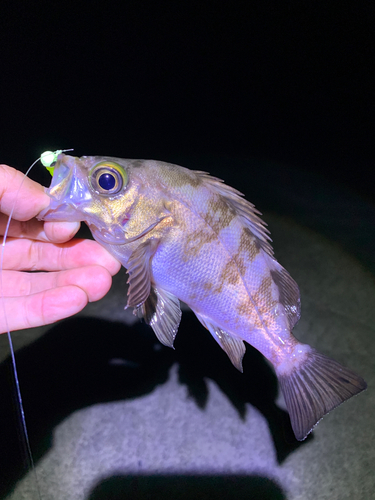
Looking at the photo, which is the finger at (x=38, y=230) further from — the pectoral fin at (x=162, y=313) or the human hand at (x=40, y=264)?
the pectoral fin at (x=162, y=313)

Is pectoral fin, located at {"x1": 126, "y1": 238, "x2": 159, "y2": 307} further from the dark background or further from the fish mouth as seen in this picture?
the dark background

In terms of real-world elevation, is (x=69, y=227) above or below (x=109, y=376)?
above

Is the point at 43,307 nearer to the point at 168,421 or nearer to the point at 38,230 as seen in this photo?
the point at 38,230

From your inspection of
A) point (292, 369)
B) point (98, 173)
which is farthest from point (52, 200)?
point (292, 369)

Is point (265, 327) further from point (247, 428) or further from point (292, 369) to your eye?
point (247, 428)

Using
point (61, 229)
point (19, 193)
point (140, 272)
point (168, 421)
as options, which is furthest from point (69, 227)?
point (168, 421)

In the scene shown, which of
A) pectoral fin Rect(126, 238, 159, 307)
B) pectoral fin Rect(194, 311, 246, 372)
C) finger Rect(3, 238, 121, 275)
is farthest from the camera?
finger Rect(3, 238, 121, 275)

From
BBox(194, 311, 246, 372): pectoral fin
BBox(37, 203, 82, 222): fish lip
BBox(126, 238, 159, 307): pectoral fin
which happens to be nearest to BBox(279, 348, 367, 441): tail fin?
BBox(194, 311, 246, 372): pectoral fin

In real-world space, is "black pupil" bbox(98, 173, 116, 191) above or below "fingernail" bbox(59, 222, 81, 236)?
above
